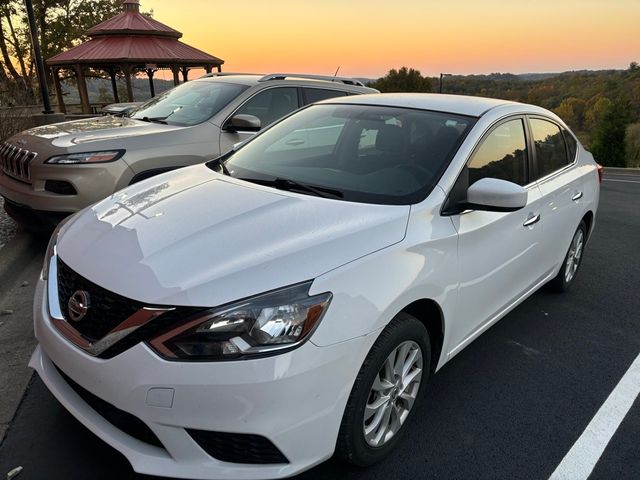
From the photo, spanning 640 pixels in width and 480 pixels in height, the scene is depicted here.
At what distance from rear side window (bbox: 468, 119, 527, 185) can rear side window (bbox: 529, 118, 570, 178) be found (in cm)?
24

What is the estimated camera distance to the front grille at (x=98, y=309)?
1.84 m

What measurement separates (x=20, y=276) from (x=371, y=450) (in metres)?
3.67

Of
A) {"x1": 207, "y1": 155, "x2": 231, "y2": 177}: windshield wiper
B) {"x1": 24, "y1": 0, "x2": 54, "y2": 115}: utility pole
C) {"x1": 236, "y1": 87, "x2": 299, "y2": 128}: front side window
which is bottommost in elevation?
{"x1": 207, "y1": 155, "x2": 231, "y2": 177}: windshield wiper

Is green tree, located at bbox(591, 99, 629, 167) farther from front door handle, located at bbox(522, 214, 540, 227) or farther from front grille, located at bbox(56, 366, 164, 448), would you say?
front grille, located at bbox(56, 366, 164, 448)

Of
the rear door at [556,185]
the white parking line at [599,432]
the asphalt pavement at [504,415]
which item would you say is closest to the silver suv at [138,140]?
the asphalt pavement at [504,415]

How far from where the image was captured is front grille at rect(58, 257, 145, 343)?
1.84 m

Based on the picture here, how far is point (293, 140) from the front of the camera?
3439 mm

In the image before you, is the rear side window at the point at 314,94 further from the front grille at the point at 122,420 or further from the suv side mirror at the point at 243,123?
the front grille at the point at 122,420

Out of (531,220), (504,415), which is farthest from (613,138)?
(504,415)

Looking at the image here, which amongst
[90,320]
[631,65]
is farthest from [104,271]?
[631,65]

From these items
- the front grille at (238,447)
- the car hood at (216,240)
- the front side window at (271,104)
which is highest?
the front side window at (271,104)

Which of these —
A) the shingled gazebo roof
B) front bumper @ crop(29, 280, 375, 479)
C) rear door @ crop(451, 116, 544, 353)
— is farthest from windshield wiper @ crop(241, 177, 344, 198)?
the shingled gazebo roof

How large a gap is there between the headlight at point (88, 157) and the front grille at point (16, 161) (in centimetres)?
27

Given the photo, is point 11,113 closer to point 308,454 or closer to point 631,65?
point 308,454
